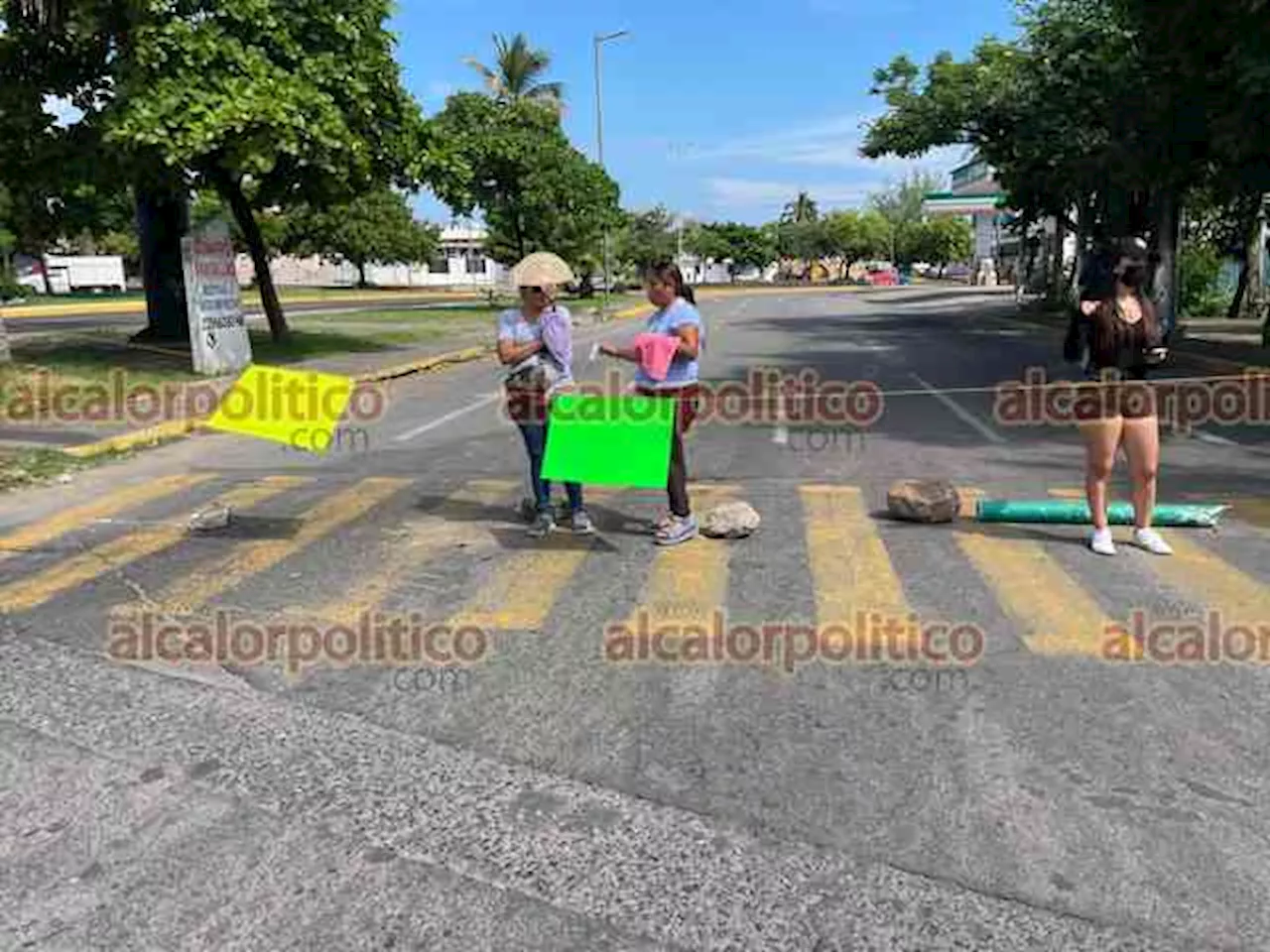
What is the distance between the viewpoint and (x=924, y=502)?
7598 mm

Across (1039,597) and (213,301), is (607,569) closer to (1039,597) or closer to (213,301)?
(1039,597)

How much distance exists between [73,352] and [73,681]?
1641cm

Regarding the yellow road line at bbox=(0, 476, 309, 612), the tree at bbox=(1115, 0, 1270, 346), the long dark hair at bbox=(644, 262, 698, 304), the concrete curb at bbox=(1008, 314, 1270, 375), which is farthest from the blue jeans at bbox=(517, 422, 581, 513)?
the concrete curb at bbox=(1008, 314, 1270, 375)

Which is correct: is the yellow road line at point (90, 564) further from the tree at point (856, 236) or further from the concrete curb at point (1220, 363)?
the tree at point (856, 236)

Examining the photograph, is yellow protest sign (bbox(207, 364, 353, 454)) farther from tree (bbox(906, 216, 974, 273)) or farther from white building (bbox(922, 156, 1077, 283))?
tree (bbox(906, 216, 974, 273))

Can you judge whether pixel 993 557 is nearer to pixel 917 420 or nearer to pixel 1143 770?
pixel 1143 770

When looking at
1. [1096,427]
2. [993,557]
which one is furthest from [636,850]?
[1096,427]

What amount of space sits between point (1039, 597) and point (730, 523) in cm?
201

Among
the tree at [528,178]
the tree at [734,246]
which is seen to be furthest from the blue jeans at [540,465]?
the tree at [734,246]

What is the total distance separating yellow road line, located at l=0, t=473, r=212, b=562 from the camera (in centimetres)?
750

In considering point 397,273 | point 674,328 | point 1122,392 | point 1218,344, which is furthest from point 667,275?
point 397,273

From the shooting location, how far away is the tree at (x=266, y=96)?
15.4 metres

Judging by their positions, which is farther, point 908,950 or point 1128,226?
point 1128,226

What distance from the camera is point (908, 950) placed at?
3.00 meters
